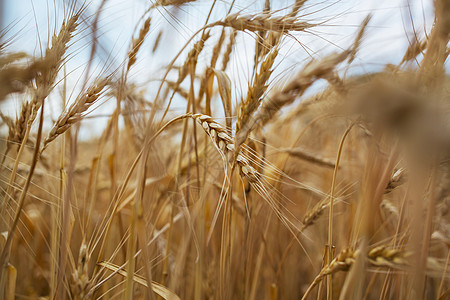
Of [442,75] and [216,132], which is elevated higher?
[442,75]

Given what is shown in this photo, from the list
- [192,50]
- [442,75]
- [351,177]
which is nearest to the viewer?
[442,75]

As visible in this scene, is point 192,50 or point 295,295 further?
point 295,295

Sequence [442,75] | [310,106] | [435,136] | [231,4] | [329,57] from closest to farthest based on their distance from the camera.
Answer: [435,136], [442,75], [329,57], [231,4], [310,106]

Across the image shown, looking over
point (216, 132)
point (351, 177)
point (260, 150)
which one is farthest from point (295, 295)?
point (216, 132)

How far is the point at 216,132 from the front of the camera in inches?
26.5

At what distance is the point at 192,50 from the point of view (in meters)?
0.97

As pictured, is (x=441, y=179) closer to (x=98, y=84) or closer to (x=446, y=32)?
(x=446, y=32)

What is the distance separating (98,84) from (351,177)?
3.24 feet

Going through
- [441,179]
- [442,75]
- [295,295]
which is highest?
[442,75]

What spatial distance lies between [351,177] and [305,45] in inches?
26.9

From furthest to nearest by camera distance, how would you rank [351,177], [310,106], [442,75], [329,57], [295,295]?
1. [295,295]
2. [351,177]
3. [310,106]
4. [329,57]
5. [442,75]

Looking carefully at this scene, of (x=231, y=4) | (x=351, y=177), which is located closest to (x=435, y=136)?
(x=231, y=4)

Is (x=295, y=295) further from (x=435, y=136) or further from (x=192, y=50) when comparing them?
(x=435, y=136)

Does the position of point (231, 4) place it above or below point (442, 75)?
above
